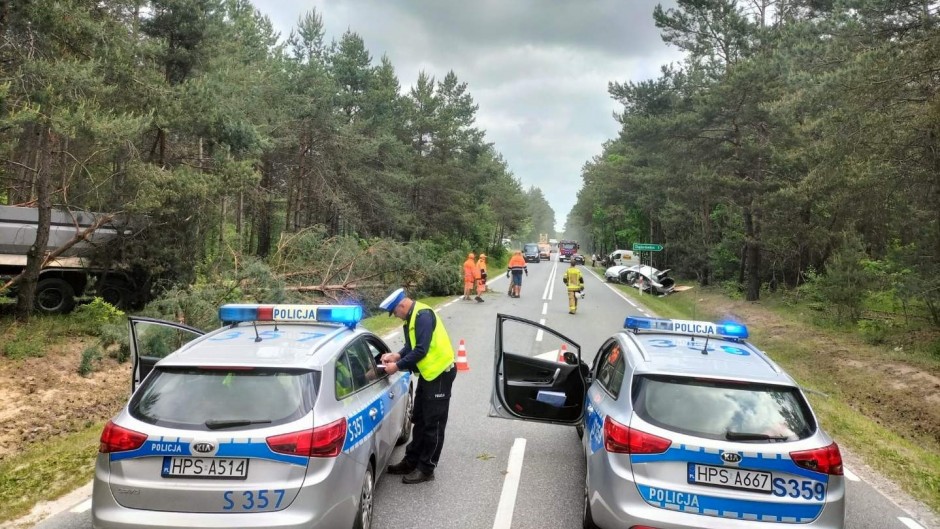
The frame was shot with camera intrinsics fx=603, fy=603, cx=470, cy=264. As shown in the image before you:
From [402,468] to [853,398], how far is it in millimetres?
9298

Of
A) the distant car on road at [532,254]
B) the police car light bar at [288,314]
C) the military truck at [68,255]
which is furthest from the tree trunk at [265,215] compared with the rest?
the distant car on road at [532,254]

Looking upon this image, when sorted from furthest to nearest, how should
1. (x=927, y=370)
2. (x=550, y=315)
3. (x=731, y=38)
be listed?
(x=731, y=38), (x=550, y=315), (x=927, y=370)

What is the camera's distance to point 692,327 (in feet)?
18.7

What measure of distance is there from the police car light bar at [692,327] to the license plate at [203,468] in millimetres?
3601

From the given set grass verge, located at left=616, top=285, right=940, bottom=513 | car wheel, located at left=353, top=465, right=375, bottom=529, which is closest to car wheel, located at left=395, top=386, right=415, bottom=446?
car wheel, located at left=353, top=465, right=375, bottom=529

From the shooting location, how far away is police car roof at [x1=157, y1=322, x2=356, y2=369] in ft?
13.1

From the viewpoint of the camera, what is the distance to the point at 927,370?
1186 centimetres

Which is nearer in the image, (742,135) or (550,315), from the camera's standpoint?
(550,315)

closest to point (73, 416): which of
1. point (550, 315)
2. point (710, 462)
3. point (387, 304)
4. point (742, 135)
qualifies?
point (387, 304)

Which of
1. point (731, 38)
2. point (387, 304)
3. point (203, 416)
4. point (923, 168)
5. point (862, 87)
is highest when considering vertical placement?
point (731, 38)

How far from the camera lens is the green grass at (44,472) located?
4957 mm

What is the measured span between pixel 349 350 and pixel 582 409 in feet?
8.46

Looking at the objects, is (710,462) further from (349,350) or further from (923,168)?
(923,168)

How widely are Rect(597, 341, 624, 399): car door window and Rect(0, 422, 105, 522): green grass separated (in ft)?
15.3
